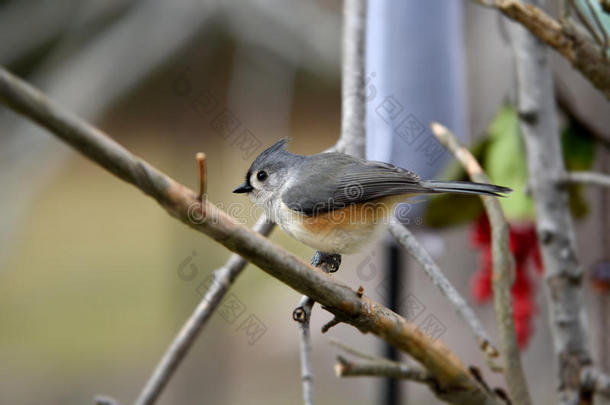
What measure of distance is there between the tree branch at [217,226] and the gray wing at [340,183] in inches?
9.3

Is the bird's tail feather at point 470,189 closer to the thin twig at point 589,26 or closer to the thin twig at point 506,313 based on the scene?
the thin twig at point 506,313

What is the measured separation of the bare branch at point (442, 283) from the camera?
0.90 meters

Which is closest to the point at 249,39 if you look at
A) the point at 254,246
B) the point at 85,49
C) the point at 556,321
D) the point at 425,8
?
the point at 85,49

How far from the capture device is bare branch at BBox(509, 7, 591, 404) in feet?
3.63

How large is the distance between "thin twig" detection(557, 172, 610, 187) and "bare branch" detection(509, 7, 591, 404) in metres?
0.01

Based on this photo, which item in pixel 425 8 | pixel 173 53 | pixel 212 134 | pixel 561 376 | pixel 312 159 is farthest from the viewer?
pixel 212 134

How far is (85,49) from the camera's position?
180 centimetres

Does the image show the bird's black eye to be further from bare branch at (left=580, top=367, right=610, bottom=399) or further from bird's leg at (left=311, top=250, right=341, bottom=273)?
bare branch at (left=580, top=367, right=610, bottom=399)

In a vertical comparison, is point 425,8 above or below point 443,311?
above

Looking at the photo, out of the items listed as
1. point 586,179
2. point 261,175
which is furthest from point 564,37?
point 261,175

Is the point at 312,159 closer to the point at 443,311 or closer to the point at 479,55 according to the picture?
the point at 479,55

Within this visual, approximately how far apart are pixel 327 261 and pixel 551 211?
1.65ft

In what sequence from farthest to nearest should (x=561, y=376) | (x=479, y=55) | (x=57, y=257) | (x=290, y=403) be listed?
1. (x=57, y=257)
2. (x=290, y=403)
3. (x=479, y=55)
4. (x=561, y=376)

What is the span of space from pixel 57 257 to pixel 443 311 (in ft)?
13.2
